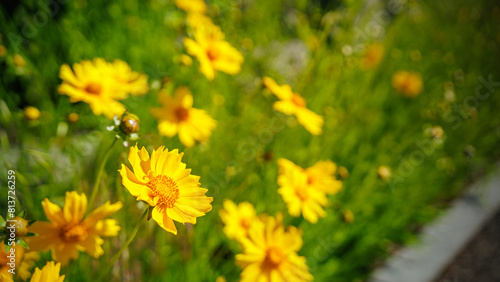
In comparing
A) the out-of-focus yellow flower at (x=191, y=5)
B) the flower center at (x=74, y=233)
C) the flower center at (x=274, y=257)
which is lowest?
the flower center at (x=74, y=233)

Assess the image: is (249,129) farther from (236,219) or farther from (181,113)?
(236,219)

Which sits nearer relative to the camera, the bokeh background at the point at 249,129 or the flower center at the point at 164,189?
the flower center at the point at 164,189

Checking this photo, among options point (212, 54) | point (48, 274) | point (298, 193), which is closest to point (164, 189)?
point (48, 274)

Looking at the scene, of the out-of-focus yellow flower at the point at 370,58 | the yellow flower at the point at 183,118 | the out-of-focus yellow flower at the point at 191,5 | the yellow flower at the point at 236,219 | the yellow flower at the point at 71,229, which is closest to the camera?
the yellow flower at the point at 71,229

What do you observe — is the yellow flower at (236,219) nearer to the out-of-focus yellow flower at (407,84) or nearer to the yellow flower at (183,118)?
the yellow flower at (183,118)

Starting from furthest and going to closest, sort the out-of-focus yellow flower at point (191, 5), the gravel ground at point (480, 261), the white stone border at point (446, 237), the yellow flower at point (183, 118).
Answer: the gravel ground at point (480, 261) → the white stone border at point (446, 237) → the out-of-focus yellow flower at point (191, 5) → the yellow flower at point (183, 118)

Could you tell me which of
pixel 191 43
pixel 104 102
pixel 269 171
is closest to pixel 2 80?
pixel 104 102

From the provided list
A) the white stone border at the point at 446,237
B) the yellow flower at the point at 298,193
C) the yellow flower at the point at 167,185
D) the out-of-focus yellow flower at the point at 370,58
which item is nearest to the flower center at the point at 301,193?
the yellow flower at the point at 298,193
